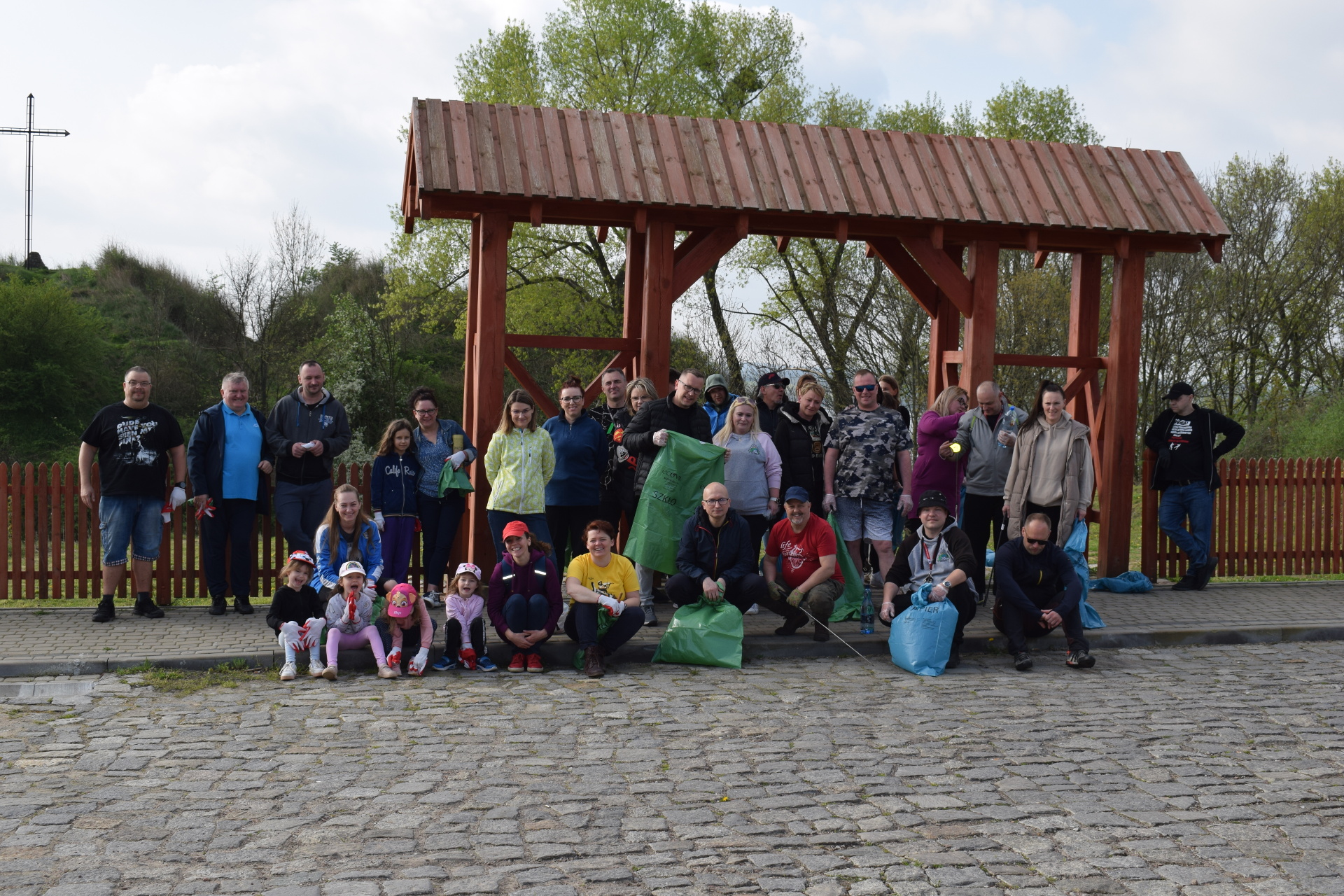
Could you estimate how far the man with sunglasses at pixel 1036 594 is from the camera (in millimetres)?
7961

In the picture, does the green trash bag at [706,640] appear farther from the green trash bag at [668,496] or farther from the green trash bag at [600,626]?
the green trash bag at [668,496]

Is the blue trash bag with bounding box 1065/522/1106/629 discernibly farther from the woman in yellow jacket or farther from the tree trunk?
the tree trunk

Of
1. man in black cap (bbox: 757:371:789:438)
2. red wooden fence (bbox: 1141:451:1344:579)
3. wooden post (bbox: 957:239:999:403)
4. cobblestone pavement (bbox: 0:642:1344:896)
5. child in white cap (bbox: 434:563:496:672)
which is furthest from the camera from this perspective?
red wooden fence (bbox: 1141:451:1344:579)

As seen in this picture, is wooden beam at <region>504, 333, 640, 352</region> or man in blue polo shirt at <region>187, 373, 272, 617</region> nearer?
man in blue polo shirt at <region>187, 373, 272, 617</region>

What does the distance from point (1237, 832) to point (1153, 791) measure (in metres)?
0.54

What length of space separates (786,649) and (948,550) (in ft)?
4.45

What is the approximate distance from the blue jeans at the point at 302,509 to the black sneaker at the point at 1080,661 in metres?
5.69

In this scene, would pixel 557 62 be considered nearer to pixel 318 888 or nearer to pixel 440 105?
pixel 440 105

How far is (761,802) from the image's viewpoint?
487cm

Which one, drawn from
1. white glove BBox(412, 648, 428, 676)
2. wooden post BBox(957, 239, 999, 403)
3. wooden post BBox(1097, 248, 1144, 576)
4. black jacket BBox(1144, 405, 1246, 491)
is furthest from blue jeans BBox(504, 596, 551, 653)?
black jacket BBox(1144, 405, 1246, 491)

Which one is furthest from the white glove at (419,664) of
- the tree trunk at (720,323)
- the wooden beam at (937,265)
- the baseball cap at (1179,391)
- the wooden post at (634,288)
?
the tree trunk at (720,323)

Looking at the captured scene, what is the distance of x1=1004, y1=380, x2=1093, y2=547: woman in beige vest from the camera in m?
9.11

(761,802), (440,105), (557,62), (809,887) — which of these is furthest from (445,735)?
(557,62)

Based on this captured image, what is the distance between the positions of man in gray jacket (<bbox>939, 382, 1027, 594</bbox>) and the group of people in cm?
2
